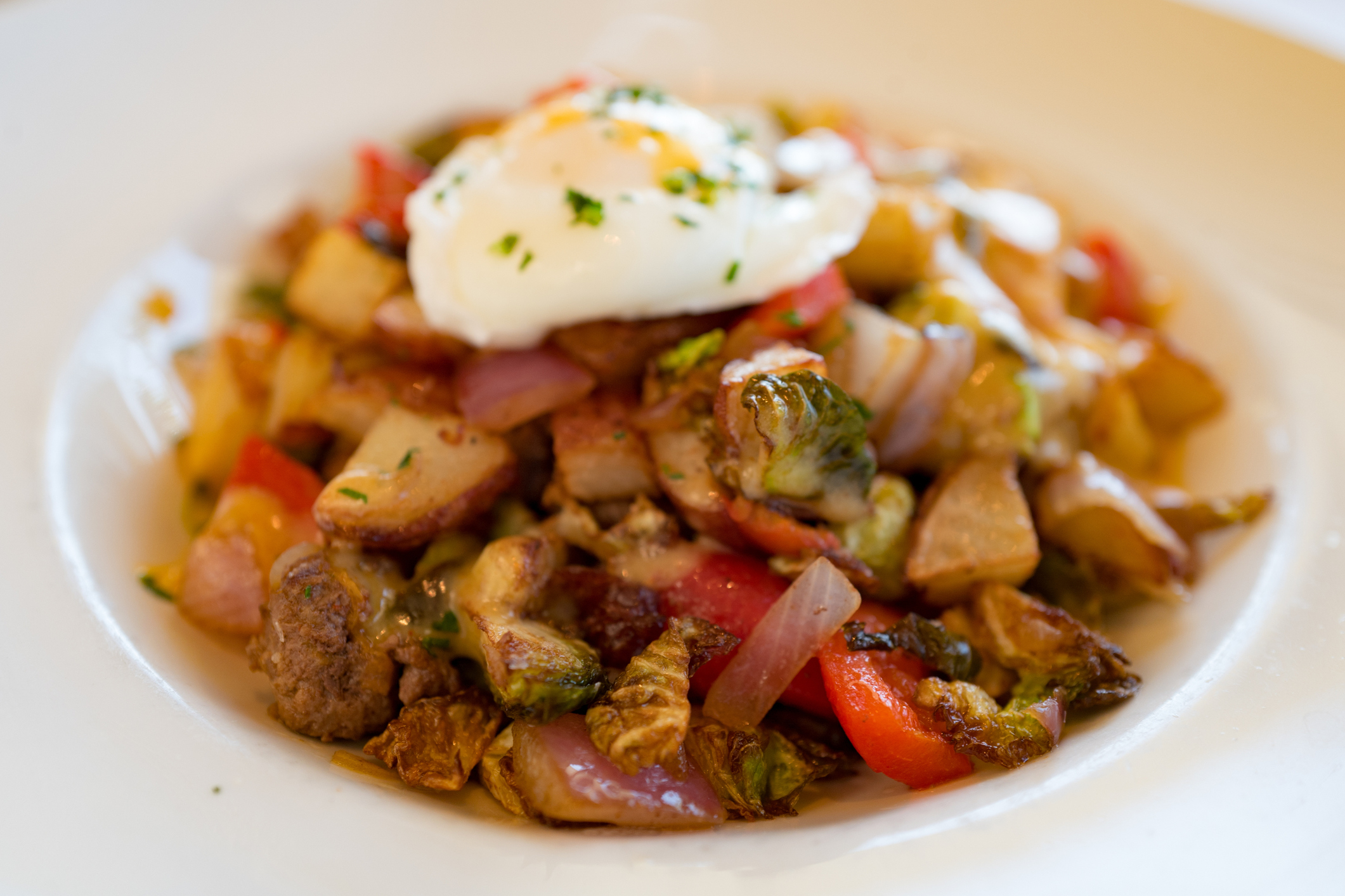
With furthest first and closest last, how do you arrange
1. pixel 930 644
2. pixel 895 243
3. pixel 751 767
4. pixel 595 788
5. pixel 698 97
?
pixel 698 97, pixel 895 243, pixel 930 644, pixel 751 767, pixel 595 788

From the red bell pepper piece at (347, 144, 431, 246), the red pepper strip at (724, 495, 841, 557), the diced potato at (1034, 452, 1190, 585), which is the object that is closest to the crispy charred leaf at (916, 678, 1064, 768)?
the red pepper strip at (724, 495, 841, 557)

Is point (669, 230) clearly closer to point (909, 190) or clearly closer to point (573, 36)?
point (909, 190)

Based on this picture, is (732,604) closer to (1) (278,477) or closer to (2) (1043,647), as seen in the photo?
(2) (1043,647)

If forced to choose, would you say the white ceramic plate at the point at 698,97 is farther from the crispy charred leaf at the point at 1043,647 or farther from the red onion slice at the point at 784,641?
the red onion slice at the point at 784,641

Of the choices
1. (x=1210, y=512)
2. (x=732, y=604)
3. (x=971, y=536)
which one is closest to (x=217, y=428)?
(x=732, y=604)

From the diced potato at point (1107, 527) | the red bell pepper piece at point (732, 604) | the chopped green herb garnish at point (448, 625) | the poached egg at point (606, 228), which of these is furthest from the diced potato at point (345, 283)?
the diced potato at point (1107, 527)

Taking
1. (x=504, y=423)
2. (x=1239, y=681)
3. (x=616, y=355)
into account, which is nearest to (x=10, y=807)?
(x=504, y=423)
